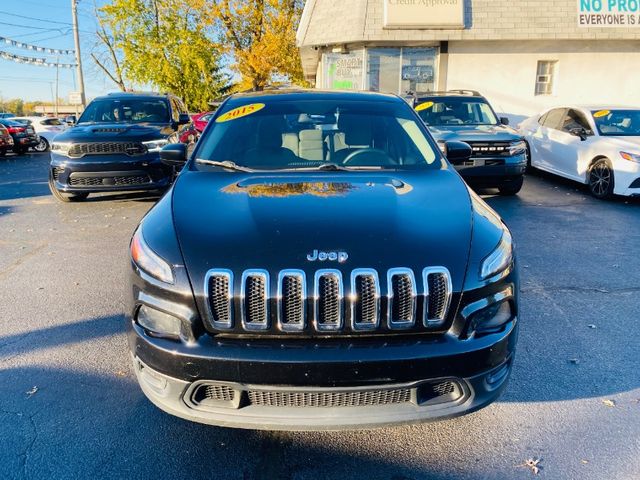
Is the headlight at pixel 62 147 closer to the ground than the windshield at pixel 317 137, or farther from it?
closer to the ground

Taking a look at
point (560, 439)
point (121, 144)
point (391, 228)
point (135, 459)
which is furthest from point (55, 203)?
point (560, 439)

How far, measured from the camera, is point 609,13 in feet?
54.0

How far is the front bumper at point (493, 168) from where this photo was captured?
8.15 meters

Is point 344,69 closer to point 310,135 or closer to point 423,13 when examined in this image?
point 423,13

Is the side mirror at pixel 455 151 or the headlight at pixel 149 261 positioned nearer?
the headlight at pixel 149 261

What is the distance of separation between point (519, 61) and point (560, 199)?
1086 centimetres

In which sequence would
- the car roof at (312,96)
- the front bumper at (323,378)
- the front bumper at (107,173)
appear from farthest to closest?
1. the front bumper at (107,173)
2. the car roof at (312,96)
3. the front bumper at (323,378)

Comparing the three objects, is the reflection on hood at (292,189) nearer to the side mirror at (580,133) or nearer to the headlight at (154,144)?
the headlight at (154,144)

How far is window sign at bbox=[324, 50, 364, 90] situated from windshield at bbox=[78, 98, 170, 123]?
968 centimetres

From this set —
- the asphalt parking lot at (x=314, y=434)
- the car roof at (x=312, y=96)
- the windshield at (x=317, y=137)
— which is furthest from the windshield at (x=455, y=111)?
the windshield at (x=317, y=137)

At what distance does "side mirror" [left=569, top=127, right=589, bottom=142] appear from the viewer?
8938 millimetres

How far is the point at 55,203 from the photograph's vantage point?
8.58 meters

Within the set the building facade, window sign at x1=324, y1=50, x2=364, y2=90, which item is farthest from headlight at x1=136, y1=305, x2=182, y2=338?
window sign at x1=324, y1=50, x2=364, y2=90

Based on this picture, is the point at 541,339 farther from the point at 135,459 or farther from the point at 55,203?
the point at 55,203
